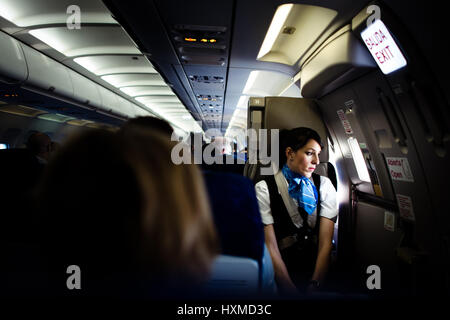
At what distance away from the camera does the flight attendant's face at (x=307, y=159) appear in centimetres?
232

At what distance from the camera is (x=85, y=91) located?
561 centimetres

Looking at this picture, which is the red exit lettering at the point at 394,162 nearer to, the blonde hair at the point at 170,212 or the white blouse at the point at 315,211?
the white blouse at the point at 315,211

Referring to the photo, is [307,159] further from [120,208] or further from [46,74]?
[46,74]

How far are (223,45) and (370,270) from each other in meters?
3.52

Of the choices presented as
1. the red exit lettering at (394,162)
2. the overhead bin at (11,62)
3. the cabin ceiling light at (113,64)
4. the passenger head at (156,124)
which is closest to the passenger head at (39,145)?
the overhead bin at (11,62)

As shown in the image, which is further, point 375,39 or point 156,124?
point 156,124

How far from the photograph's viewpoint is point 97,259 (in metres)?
0.65

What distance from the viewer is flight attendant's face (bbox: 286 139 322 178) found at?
7.62ft

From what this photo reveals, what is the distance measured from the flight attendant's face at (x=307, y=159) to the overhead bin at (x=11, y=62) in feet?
13.6

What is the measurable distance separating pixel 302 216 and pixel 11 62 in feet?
14.9

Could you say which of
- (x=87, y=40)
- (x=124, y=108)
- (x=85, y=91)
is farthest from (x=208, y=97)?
(x=124, y=108)
